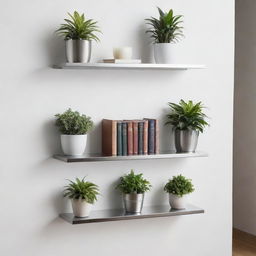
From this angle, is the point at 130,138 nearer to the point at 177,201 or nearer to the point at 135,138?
the point at 135,138

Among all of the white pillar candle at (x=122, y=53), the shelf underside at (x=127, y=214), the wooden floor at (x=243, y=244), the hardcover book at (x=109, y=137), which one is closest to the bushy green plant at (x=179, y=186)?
the shelf underside at (x=127, y=214)

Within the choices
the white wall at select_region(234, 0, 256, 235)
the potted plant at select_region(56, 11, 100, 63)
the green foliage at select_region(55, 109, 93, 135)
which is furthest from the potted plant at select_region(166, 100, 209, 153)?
the white wall at select_region(234, 0, 256, 235)

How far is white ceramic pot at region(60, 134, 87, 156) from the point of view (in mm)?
3162

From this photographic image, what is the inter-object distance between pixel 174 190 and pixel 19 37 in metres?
1.32

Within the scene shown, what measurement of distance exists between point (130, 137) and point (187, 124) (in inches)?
15.5

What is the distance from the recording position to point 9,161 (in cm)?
315

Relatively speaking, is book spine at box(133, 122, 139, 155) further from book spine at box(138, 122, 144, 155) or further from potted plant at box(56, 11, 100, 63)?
potted plant at box(56, 11, 100, 63)

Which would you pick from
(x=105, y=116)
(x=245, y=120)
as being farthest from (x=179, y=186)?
(x=245, y=120)

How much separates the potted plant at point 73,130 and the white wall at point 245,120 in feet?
7.32

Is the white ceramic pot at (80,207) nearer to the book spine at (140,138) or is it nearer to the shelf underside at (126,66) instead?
the book spine at (140,138)

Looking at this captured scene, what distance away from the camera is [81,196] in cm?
318

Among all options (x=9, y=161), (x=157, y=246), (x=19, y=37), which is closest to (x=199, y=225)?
(x=157, y=246)

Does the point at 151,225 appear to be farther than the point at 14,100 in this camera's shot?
Yes

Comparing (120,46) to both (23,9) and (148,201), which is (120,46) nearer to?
(23,9)
